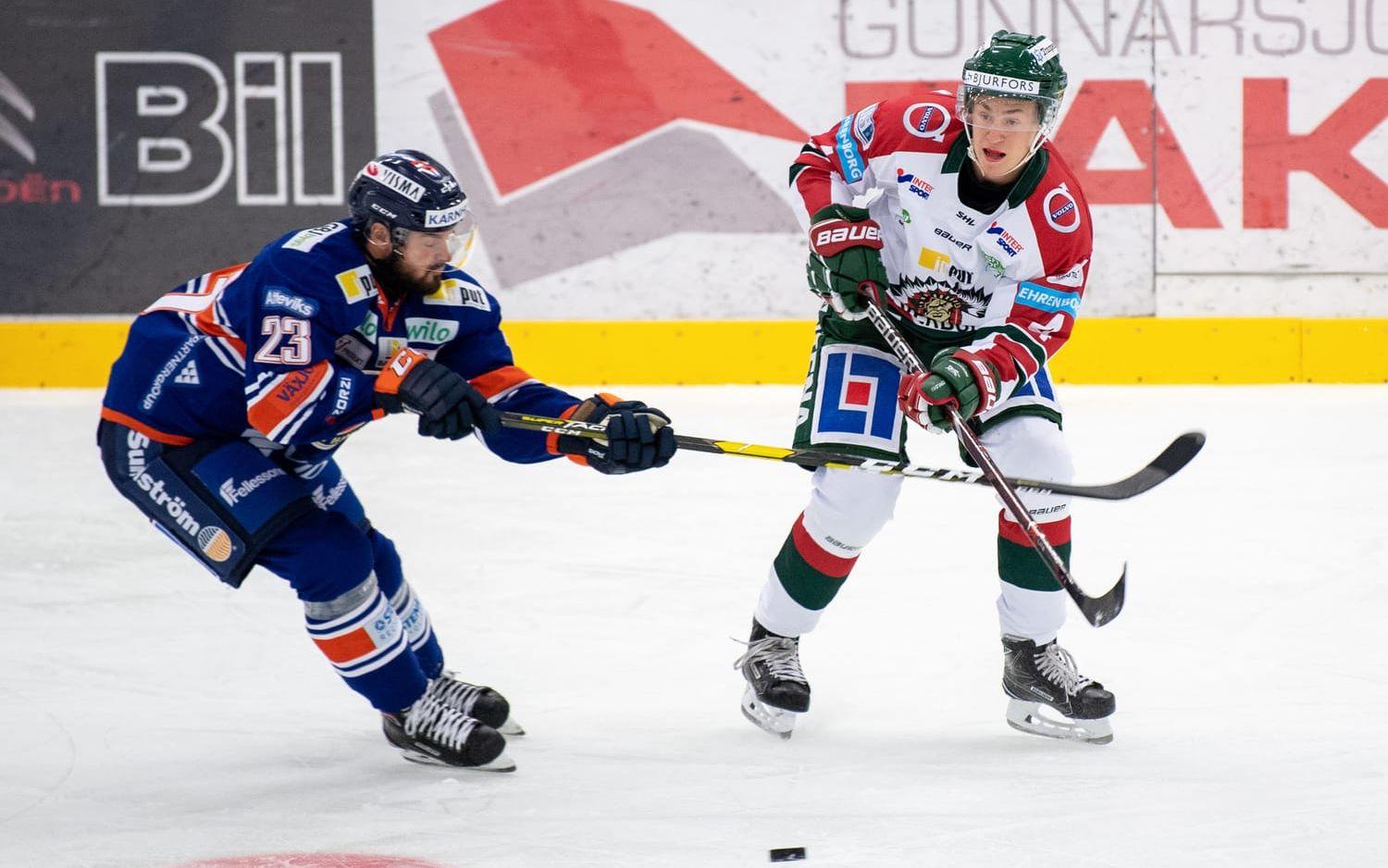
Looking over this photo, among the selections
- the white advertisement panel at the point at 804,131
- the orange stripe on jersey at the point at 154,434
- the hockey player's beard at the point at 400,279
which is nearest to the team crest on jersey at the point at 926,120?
the hockey player's beard at the point at 400,279

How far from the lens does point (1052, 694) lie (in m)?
2.14

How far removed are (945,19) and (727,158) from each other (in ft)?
3.14

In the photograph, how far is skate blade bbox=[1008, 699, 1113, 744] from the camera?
212 centimetres

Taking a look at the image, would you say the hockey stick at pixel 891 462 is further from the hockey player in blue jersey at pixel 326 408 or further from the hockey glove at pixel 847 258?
the hockey glove at pixel 847 258

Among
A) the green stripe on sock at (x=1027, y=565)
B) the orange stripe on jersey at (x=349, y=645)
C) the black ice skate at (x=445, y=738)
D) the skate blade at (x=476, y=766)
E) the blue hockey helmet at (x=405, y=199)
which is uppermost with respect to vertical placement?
the blue hockey helmet at (x=405, y=199)

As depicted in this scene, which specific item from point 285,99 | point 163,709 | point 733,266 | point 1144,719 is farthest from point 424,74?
point 1144,719

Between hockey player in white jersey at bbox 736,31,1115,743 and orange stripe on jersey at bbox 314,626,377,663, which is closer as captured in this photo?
orange stripe on jersey at bbox 314,626,377,663

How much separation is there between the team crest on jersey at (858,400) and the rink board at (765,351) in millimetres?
3419

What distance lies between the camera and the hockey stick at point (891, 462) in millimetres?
2080

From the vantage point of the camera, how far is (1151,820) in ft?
5.89

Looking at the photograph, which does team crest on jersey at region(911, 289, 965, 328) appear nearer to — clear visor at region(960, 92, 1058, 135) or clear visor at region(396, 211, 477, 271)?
clear visor at region(960, 92, 1058, 135)

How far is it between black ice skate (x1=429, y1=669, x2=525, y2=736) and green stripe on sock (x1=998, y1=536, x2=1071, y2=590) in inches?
28.8

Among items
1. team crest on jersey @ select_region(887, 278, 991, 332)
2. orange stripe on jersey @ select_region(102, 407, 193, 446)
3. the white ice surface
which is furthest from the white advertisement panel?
orange stripe on jersey @ select_region(102, 407, 193, 446)

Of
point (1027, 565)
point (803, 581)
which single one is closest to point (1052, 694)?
point (1027, 565)
